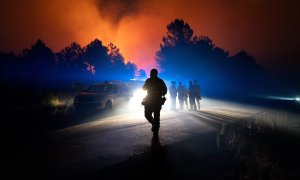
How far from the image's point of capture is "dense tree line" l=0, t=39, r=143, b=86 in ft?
261

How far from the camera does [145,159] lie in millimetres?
5902

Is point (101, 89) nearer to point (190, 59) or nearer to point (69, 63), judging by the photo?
point (190, 59)

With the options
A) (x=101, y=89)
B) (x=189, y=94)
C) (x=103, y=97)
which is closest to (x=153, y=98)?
(x=103, y=97)

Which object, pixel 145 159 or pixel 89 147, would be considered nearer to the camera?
pixel 145 159

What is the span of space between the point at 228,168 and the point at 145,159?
1.79 metres

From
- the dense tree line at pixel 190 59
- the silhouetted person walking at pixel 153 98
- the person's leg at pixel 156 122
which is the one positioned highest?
the dense tree line at pixel 190 59

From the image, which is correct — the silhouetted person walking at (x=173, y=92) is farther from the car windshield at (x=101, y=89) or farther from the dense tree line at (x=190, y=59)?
the dense tree line at (x=190, y=59)

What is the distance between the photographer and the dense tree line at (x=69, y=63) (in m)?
79.6

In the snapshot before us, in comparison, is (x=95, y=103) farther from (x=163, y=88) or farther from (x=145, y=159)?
(x=145, y=159)

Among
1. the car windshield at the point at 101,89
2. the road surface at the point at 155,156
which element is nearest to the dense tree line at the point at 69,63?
the car windshield at the point at 101,89

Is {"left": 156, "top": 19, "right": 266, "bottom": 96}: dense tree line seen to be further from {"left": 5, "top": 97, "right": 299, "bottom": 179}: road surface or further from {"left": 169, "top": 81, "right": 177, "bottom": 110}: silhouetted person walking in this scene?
{"left": 5, "top": 97, "right": 299, "bottom": 179}: road surface

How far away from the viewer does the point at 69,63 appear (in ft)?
321

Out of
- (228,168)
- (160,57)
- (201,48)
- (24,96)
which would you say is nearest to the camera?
(228,168)

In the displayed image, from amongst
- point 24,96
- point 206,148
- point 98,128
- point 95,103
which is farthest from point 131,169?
point 24,96
